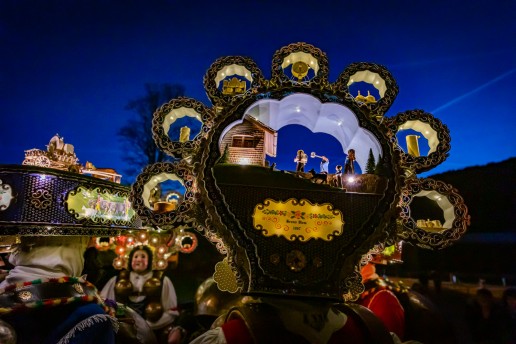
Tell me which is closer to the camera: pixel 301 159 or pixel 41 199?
pixel 41 199

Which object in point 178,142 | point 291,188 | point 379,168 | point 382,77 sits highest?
point 382,77

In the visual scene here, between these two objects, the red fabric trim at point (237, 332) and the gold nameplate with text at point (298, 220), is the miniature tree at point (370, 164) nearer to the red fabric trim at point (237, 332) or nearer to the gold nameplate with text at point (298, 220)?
the gold nameplate with text at point (298, 220)

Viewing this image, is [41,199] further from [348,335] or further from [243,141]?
[348,335]

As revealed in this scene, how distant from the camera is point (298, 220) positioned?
2.74 metres

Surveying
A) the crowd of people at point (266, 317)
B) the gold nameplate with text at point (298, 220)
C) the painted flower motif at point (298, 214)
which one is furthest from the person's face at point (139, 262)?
the painted flower motif at point (298, 214)

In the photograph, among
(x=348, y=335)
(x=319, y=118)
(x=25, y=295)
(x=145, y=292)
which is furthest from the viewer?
(x=145, y=292)

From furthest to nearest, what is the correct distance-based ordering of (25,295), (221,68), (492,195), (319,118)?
(492,195) < (319,118) < (221,68) < (25,295)

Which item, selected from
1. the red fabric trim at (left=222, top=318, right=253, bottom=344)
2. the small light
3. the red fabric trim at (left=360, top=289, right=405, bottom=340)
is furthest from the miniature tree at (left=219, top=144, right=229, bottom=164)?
the red fabric trim at (left=360, top=289, right=405, bottom=340)

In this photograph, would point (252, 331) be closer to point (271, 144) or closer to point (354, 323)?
point (354, 323)

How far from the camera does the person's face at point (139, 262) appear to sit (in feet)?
23.2

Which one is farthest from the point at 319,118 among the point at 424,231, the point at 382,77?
the point at 424,231

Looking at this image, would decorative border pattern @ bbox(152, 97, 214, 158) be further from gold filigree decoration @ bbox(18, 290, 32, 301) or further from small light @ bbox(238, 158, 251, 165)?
gold filigree decoration @ bbox(18, 290, 32, 301)

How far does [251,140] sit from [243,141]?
4.2 inches

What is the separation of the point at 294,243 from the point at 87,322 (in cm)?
223
